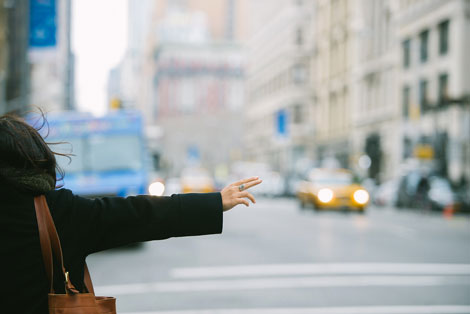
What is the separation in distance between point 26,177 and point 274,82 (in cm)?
5038

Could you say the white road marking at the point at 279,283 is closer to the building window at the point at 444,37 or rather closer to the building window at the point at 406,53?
the building window at the point at 406,53

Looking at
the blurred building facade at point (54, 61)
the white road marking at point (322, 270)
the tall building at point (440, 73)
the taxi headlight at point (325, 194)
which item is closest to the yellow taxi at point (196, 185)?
the taxi headlight at point (325, 194)

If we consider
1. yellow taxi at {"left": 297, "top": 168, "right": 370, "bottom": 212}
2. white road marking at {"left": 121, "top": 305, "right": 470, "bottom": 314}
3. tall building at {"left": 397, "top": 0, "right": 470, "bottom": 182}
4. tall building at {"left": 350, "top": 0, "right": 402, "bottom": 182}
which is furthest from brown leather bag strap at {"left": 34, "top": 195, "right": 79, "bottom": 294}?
tall building at {"left": 397, "top": 0, "right": 470, "bottom": 182}

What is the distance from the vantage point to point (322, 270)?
11.9m

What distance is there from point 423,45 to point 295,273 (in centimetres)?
2970

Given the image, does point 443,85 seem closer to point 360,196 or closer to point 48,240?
point 360,196

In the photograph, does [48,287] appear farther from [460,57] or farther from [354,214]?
[460,57]

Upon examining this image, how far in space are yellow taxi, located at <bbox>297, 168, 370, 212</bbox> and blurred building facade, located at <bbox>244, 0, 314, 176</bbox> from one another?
16.3 ft

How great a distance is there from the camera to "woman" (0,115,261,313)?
2.71 metres

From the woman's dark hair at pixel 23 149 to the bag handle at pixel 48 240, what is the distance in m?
0.13

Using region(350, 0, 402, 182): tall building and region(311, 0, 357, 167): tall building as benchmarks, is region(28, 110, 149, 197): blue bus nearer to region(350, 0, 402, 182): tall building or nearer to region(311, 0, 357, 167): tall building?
region(350, 0, 402, 182): tall building

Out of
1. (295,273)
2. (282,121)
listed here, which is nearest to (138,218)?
(295,273)

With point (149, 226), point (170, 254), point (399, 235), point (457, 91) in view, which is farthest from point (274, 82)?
point (149, 226)

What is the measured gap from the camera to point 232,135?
106062mm
